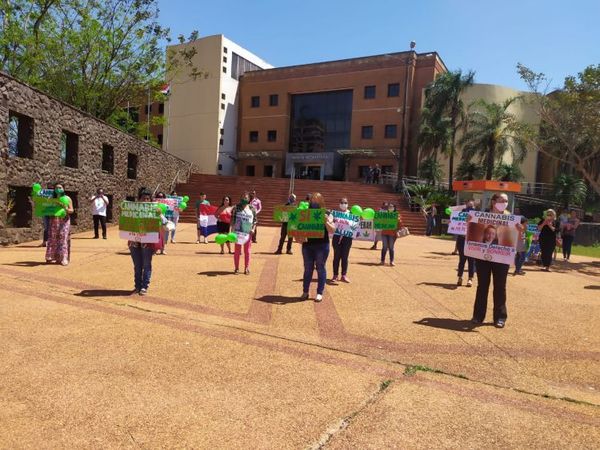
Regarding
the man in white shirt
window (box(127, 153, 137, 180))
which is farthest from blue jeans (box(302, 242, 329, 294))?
window (box(127, 153, 137, 180))

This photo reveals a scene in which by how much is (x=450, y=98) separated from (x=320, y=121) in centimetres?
1259

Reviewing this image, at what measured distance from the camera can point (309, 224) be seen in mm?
6812

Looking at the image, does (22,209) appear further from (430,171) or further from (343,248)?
(430,171)

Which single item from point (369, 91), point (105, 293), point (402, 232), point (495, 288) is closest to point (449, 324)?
point (495, 288)

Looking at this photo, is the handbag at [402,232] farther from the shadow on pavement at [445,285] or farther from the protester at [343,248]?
the protester at [343,248]

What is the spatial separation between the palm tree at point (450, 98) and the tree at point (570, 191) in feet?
23.2

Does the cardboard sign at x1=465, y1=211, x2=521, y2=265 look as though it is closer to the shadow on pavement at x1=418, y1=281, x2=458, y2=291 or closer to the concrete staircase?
the shadow on pavement at x1=418, y1=281, x2=458, y2=291

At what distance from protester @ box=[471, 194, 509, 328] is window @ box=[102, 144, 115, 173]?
1641cm

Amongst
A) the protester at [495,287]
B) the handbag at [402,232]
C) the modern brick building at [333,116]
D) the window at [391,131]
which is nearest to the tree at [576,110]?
the handbag at [402,232]

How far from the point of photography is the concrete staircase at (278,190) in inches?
1123

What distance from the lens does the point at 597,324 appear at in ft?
20.9

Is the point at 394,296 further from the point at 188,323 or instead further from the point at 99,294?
the point at 99,294

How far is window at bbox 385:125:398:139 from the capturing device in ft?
122

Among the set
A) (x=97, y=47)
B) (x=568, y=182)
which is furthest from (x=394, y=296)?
(x=568, y=182)
